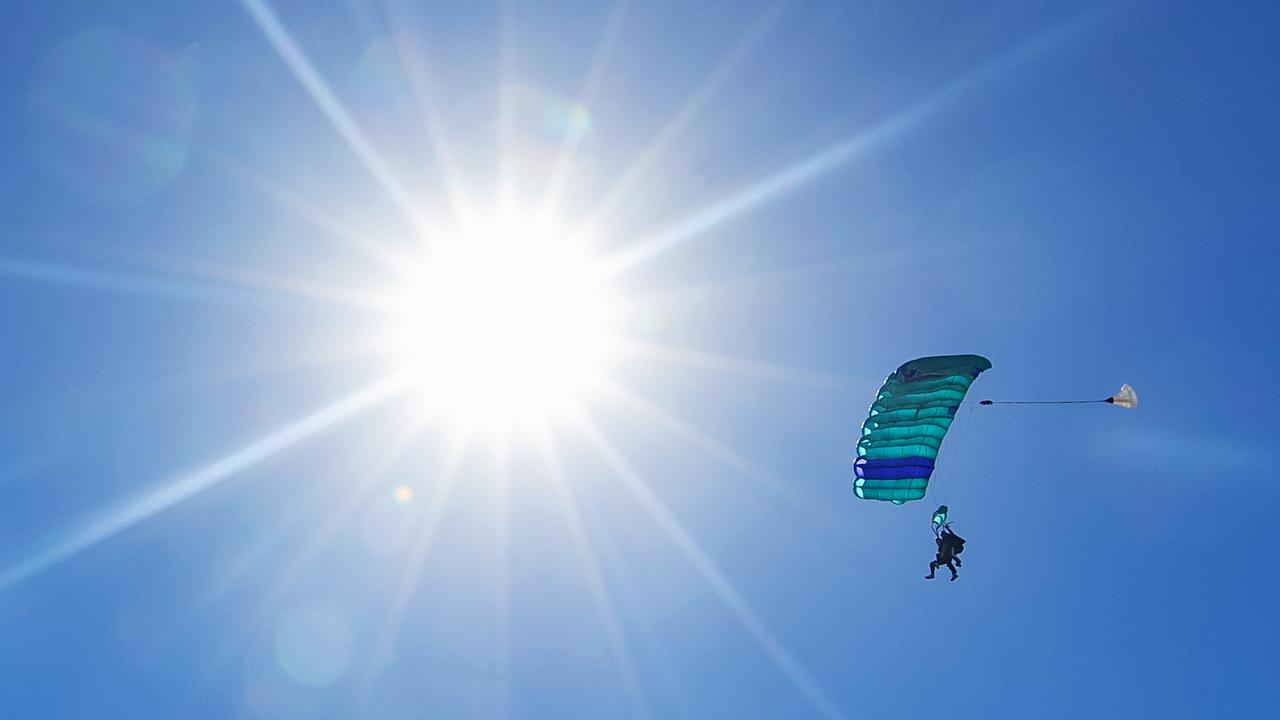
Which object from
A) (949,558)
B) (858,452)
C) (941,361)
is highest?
(941,361)

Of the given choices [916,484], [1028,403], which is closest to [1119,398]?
[1028,403]

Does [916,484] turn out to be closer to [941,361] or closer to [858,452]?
[858,452]

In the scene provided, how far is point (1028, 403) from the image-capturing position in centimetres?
2417

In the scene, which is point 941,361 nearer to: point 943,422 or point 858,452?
point 943,422

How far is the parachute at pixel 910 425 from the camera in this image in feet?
74.6

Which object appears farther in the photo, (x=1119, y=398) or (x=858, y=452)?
(x=858, y=452)

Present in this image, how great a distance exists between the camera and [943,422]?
75.2ft

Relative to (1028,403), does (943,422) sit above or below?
below

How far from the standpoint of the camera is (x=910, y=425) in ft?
75.7

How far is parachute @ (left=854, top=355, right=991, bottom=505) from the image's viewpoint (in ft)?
74.6

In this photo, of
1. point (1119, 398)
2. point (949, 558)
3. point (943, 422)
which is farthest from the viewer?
point (949, 558)

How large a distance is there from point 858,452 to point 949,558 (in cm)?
419

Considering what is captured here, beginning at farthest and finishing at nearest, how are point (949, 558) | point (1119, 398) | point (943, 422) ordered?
point (949, 558) < point (943, 422) < point (1119, 398)

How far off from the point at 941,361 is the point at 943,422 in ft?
5.39
